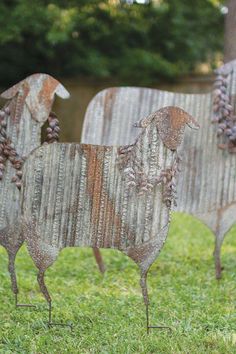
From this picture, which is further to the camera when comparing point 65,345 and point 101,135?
point 101,135

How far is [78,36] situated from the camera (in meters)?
12.5

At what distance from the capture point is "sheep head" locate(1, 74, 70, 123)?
4301mm

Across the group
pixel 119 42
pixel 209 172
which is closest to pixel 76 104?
pixel 119 42

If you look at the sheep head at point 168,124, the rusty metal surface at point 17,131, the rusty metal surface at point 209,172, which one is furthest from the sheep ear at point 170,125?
the rusty metal surface at point 209,172

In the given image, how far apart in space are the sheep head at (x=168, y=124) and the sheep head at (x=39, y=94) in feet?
2.87

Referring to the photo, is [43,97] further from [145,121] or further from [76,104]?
[76,104]

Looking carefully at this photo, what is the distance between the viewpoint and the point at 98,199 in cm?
364

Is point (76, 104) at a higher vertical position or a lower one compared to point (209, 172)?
higher

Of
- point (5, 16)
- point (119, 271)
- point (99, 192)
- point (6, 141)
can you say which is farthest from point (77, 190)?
point (5, 16)

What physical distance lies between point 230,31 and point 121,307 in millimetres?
4136

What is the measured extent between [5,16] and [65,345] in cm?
867

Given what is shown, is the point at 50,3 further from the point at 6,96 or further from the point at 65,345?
the point at 65,345

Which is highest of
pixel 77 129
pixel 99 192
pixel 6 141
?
pixel 77 129

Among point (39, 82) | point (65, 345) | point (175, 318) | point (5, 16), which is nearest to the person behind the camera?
point (65, 345)
